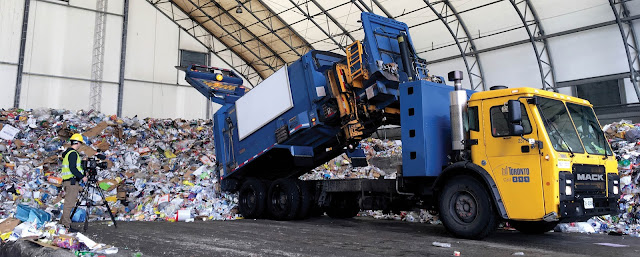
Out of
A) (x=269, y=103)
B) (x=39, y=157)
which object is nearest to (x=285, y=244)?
(x=269, y=103)

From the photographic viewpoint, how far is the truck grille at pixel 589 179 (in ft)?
17.2

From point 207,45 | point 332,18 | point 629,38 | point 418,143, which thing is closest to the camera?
point 418,143

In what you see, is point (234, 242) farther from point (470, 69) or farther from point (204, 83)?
point (470, 69)

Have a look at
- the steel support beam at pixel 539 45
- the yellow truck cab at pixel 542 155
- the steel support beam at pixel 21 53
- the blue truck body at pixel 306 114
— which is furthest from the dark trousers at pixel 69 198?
the steel support beam at pixel 21 53

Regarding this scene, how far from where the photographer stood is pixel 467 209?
5750 millimetres

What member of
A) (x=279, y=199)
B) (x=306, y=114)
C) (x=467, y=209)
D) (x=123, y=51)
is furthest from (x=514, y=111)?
(x=123, y=51)

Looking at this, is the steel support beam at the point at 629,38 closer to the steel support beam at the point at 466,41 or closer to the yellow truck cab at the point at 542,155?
the steel support beam at the point at 466,41

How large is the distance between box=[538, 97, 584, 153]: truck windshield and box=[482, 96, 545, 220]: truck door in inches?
7.3

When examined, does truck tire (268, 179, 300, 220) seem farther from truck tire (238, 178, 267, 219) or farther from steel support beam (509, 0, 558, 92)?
steel support beam (509, 0, 558, 92)

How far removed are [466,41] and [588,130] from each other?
11.7 metres

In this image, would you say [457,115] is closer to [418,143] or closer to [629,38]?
[418,143]

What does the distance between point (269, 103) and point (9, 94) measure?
52.1ft

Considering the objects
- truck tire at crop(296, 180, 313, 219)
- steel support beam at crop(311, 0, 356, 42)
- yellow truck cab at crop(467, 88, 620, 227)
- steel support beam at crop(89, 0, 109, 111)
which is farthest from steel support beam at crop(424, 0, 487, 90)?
steel support beam at crop(89, 0, 109, 111)

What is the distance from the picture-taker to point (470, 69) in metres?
17.2
